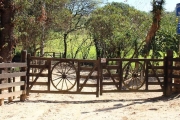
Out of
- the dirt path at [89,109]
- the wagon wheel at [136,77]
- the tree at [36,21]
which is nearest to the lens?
the dirt path at [89,109]

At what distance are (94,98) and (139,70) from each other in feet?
8.96

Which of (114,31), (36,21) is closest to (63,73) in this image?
(36,21)

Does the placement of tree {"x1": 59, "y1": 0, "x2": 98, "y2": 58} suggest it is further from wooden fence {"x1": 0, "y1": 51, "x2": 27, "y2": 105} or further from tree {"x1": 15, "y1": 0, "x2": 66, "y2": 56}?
wooden fence {"x1": 0, "y1": 51, "x2": 27, "y2": 105}

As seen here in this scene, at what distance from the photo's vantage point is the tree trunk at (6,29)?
1292 centimetres

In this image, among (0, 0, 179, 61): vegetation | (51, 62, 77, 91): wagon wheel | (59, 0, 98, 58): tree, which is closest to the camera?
(51, 62, 77, 91): wagon wheel

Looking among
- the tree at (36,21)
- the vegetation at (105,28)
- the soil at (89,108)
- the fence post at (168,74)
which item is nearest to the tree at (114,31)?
the vegetation at (105,28)

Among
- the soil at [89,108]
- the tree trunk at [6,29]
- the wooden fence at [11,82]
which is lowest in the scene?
the soil at [89,108]

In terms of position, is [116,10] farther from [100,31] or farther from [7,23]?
[7,23]

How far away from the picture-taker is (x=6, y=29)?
43.0 ft

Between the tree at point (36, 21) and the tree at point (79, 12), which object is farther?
the tree at point (79, 12)

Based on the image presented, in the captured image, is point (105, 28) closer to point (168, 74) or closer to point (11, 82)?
point (168, 74)

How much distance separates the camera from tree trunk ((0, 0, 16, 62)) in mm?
12917

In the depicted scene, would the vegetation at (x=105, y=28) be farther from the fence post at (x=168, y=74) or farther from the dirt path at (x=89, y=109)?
the dirt path at (x=89, y=109)

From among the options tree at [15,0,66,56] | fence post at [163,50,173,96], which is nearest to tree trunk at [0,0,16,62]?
tree at [15,0,66,56]
